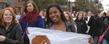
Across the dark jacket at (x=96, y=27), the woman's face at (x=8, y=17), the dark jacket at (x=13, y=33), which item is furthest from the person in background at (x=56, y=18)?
the dark jacket at (x=96, y=27)

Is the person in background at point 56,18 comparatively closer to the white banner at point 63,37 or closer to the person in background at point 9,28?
the white banner at point 63,37

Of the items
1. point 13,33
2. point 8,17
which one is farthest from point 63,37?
point 8,17

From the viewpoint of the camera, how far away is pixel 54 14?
542 centimetres

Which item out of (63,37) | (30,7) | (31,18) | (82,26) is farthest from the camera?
(82,26)

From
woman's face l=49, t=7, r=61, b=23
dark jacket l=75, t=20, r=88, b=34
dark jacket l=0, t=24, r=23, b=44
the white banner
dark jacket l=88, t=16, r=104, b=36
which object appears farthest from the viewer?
dark jacket l=75, t=20, r=88, b=34

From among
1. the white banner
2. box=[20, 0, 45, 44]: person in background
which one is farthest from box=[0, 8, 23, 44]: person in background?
box=[20, 0, 45, 44]: person in background

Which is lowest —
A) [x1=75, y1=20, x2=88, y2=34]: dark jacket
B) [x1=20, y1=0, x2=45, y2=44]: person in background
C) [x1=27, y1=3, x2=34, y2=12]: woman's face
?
[x1=75, y1=20, x2=88, y2=34]: dark jacket

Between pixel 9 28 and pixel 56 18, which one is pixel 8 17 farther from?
pixel 56 18

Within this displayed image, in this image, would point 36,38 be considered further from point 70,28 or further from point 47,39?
point 70,28

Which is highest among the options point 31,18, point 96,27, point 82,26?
point 31,18

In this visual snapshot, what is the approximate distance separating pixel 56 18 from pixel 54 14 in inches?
2.5

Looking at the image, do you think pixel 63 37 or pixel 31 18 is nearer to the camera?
pixel 63 37

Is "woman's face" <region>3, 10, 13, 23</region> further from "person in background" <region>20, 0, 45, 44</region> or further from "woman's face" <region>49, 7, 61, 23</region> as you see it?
"person in background" <region>20, 0, 45, 44</region>

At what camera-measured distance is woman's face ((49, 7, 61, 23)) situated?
5.42 meters
